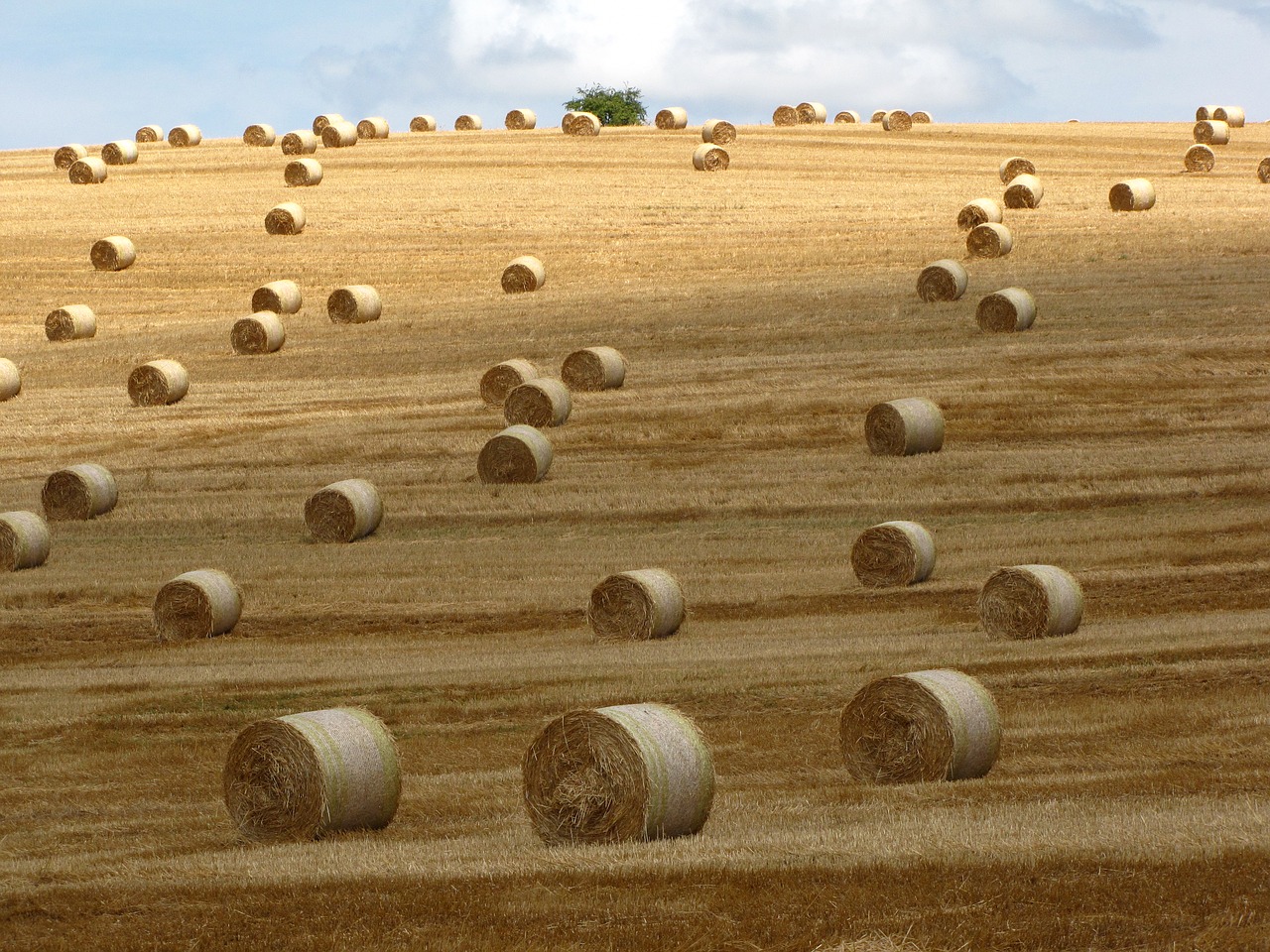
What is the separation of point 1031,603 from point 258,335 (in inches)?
761

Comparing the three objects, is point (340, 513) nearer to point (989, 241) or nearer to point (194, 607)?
point (194, 607)

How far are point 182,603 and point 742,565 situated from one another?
638 cm

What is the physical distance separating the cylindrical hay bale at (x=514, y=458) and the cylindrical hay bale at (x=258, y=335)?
31.6 ft

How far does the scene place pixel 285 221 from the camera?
40.6 m

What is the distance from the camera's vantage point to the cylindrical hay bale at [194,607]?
18609 mm

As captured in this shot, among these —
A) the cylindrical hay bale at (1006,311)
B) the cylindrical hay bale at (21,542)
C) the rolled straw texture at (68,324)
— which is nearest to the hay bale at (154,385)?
the rolled straw texture at (68,324)

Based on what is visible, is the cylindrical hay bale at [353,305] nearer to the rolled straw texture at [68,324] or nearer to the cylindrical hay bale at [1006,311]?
the rolled straw texture at [68,324]

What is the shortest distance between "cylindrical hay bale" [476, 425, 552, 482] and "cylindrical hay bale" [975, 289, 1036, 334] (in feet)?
31.0

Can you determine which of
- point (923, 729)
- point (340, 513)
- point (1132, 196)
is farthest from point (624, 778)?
point (1132, 196)

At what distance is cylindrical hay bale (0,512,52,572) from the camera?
21422 mm

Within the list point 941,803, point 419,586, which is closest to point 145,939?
point 941,803

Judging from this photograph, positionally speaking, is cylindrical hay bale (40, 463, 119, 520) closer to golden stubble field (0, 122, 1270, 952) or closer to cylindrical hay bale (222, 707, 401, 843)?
golden stubble field (0, 122, 1270, 952)

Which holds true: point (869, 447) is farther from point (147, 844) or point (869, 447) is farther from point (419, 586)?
point (147, 844)

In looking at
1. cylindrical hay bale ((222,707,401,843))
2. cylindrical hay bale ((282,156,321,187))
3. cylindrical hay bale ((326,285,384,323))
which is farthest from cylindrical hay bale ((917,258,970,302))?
cylindrical hay bale ((222,707,401,843))
